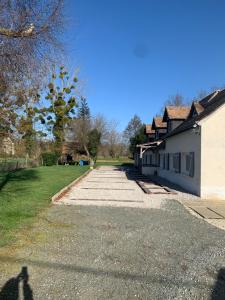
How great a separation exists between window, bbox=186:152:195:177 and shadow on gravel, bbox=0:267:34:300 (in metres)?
12.6

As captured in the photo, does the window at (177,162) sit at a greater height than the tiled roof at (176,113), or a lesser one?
lesser

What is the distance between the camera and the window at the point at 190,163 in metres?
16.5

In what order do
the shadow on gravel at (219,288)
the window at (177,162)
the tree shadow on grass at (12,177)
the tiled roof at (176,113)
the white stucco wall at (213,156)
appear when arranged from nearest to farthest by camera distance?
the shadow on gravel at (219,288) → the white stucco wall at (213,156) → the tree shadow on grass at (12,177) → the window at (177,162) → the tiled roof at (176,113)

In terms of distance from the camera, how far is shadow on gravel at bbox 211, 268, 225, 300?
4.48 m

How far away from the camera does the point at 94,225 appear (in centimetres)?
884

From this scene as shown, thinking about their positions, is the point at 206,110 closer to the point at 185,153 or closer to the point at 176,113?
the point at 185,153

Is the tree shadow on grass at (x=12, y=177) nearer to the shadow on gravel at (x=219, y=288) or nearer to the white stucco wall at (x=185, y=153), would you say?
the white stucco wall at (x=185, y=153)

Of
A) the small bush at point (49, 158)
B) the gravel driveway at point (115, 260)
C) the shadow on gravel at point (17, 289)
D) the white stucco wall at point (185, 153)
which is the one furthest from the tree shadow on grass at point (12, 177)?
the small bush at point (49, 158)

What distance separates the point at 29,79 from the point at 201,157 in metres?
9.31

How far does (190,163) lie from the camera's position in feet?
55.4

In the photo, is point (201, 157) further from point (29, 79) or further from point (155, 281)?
point (155, 281)

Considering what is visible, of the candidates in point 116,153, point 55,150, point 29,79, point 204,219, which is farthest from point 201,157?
point 116,153

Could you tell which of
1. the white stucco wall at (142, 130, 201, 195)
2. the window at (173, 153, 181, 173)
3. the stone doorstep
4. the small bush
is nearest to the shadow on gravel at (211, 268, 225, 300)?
the stone doorstep

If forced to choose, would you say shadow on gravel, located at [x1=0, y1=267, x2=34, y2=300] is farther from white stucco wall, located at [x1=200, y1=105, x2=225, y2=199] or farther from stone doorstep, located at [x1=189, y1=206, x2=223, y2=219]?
white stucco wall, located at [x1=200, y1=105, x2=225, y2=199]
